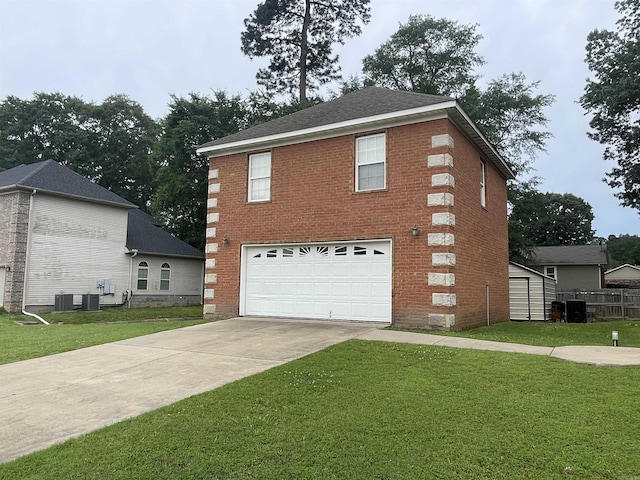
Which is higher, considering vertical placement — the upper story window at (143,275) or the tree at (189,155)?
the tree at (189,155)

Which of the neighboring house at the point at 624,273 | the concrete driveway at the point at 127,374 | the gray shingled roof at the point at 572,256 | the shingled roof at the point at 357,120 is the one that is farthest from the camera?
the neighboring house at the point at 624,273

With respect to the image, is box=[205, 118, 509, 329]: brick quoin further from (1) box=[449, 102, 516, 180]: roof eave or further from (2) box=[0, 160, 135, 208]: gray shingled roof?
(2) box=[0, 160, 135, 208]: gray shingled roof

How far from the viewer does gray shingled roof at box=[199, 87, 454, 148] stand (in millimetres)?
11914

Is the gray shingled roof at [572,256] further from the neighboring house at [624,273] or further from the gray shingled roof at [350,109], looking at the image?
the gray shingled roof at [350,109]

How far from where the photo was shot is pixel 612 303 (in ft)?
65.4

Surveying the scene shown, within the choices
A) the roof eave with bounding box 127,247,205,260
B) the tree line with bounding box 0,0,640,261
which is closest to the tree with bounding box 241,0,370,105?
the tree line with bounding box 0,0,640,261

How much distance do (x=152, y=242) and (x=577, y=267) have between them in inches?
1364

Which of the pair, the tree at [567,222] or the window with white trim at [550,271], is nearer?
the window with white trim at [550,271]

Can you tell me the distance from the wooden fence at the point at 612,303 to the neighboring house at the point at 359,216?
8094mm

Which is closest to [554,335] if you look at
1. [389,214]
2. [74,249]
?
[389,214]

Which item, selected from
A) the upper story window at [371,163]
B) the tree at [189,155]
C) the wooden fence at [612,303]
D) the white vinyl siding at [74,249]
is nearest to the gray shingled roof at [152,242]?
the white vinyl siding at [74,249]

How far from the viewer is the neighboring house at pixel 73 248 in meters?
19.0

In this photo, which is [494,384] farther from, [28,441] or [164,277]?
[164,277]

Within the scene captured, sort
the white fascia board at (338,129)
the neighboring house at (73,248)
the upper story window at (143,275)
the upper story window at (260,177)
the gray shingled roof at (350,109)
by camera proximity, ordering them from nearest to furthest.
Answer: the white fascia board at (338,129)
the gray shingled roof at (350,109)
the upper story window at (260,177)
the neighboring house at (73,248)
the upper story window at (143,275)
